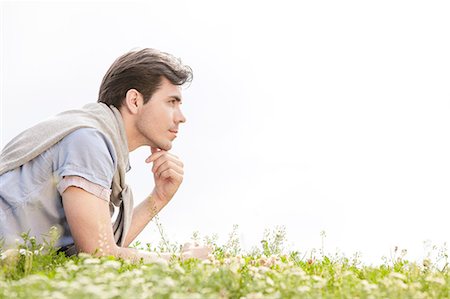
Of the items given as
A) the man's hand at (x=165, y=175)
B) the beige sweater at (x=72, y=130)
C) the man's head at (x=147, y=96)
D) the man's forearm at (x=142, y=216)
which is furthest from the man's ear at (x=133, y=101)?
the man's forearm at (x=142, y=216)

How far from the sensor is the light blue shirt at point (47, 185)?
6.19 m

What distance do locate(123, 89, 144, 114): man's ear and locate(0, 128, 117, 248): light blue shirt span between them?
1.98ft

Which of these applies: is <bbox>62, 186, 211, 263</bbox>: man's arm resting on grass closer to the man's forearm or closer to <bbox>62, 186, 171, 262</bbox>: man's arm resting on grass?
<bbox>62, 186, 171, 262</bbox>: man's arm resting on grass

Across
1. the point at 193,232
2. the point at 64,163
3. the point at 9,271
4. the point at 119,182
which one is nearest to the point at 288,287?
the point at 9,271

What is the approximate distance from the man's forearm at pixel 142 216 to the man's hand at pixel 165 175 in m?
0.05

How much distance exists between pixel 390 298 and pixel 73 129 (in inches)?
132

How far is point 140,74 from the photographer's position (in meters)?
7.03

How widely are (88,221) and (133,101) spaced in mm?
1561

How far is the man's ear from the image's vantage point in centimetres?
698

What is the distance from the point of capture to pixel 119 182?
275 inches

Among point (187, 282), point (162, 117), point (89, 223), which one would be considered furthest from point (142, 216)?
point (187, 282)

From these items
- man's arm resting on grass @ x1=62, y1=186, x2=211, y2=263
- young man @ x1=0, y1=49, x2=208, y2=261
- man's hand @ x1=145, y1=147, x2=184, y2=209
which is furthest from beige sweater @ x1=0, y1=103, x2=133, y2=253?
man's arm resting on grass @ x1=62, y1=186, x2=211, y2=263

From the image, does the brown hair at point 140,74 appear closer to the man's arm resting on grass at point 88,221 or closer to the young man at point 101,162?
the young man at point 101,162

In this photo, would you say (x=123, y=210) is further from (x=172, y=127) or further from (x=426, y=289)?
(x=426, y=289)
